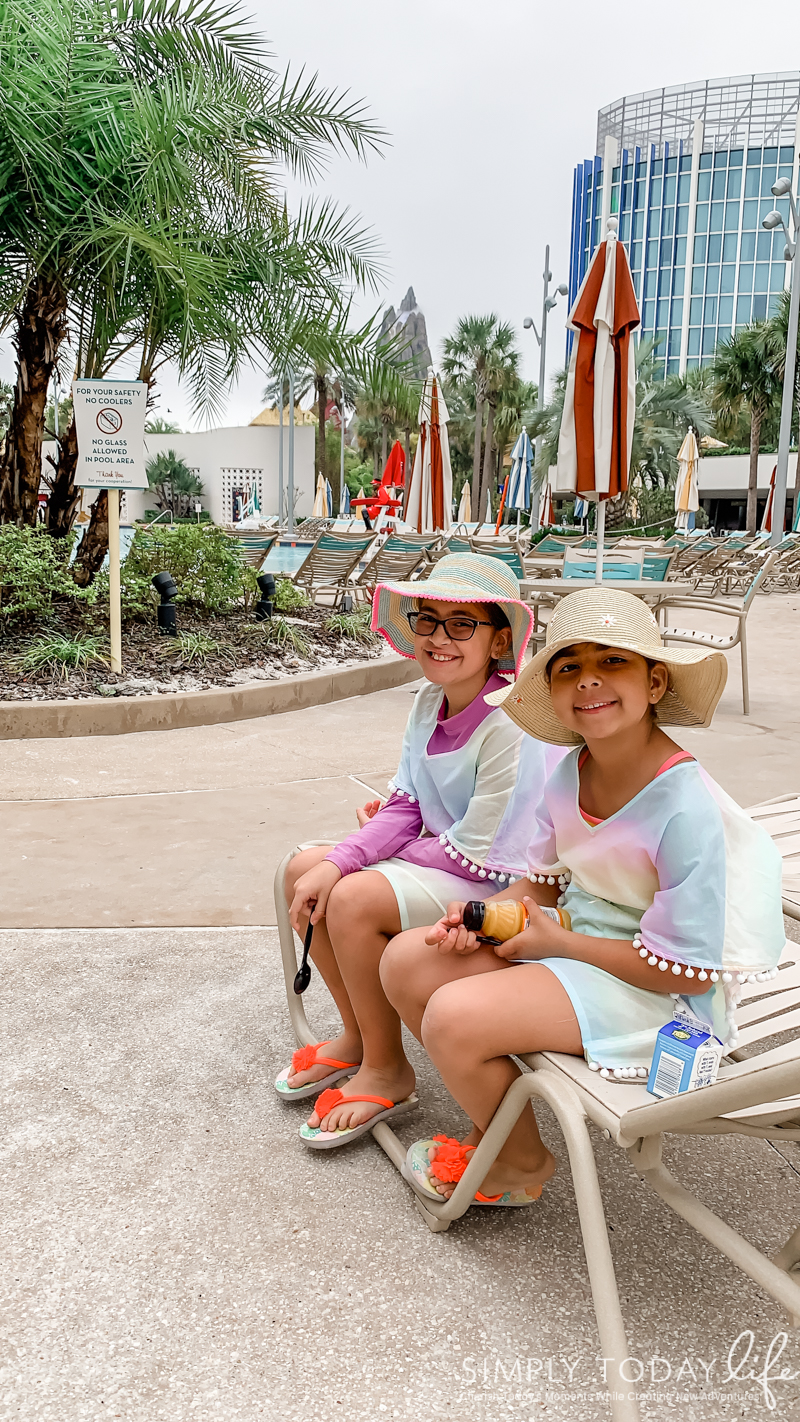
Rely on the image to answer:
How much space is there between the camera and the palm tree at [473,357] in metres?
51.0

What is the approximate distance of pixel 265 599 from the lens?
8398 mm

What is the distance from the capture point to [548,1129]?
2291 mm

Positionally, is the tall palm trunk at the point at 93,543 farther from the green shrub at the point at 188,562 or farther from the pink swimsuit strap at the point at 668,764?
the pink swimsuit strap at the point at 668,764

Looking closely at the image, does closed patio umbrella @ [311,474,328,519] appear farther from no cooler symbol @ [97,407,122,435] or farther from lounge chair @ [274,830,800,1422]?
lounge chair @ [274,830,800,1422]

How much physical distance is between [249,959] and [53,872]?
1.04 meters

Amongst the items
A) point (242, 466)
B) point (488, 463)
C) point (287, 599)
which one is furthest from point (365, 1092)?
Answer: point (488, 463)

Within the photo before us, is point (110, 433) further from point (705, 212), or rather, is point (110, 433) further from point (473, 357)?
point (705, 212)

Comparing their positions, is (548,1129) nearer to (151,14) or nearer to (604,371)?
(604,371)

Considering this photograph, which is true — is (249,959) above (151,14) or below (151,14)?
below

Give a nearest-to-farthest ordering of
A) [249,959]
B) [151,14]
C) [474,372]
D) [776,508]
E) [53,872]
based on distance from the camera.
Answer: [249,959]
[53,872]
[151,14]
[776,508]
[474,372]

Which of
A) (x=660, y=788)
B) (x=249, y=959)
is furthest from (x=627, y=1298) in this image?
(x=249, y=959)

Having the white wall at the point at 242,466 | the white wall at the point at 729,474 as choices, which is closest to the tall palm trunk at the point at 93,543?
the white wall at the point at 242,466

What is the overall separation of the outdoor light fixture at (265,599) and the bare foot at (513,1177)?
6663 mm

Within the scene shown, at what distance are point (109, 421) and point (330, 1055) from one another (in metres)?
5.33
